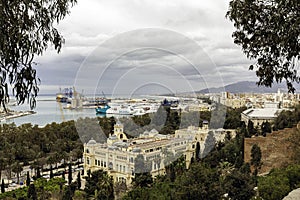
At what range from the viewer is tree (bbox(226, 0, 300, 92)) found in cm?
242

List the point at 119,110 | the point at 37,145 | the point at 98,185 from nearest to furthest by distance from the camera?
1. the point at 98,185
2. the point at 37,145
3. the point at 119,110

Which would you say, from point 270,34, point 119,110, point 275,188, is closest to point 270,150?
point 275,188

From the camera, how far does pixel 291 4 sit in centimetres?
233

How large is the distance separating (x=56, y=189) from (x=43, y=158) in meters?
4.36

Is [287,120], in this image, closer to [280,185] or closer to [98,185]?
[98,185]

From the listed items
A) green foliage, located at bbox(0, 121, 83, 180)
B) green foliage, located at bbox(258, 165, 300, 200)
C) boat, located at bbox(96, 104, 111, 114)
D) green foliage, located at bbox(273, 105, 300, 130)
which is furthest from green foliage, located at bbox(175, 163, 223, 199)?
boat, located at bbox(96, 104, 111, 114)

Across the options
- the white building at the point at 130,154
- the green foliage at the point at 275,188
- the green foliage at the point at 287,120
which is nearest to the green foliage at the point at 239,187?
the green foliage at the point at 275,188

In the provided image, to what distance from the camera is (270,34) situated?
2.68m

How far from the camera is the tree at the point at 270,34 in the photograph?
2420 mm

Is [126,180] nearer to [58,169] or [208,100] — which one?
[58,169]

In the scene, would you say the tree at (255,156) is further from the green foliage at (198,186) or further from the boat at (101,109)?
the boat at (101,109)

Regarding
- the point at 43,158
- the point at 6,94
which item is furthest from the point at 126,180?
the point at 6,94

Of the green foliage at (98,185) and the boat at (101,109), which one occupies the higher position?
the boat at (101,109)

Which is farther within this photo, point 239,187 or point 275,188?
point 239,187
